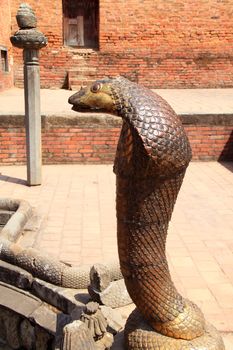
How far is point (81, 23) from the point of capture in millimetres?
14266

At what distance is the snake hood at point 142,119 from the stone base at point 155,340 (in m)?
0.87

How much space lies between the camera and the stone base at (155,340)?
205cm

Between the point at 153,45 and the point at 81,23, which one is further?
the point at 81,23

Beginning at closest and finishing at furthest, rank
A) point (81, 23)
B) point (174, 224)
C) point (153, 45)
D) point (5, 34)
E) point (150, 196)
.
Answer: point (150, 196) → point (174, 224) → point (5, 34) → point (153, 45) → point (81, 23)

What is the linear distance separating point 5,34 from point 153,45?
4629mm

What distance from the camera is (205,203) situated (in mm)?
5312

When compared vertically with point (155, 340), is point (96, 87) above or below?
above

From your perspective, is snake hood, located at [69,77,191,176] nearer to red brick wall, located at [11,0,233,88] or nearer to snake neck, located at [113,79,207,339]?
snake neck, located at [113,79,207,339]

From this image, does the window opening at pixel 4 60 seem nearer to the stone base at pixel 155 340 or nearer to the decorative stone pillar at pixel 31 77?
the decorative stone pillar at pixel 31 77

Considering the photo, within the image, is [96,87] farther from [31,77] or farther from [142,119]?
[31,77]

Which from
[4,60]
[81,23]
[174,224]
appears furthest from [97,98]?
[81,23]

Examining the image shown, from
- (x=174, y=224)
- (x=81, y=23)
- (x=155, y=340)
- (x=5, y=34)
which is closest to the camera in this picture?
(x=155, y=340)

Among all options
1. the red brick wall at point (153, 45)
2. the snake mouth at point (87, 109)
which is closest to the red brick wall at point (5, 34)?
the red brick wall at point (153, 45)

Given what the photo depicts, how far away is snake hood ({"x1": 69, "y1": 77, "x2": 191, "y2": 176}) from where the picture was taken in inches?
69.3
